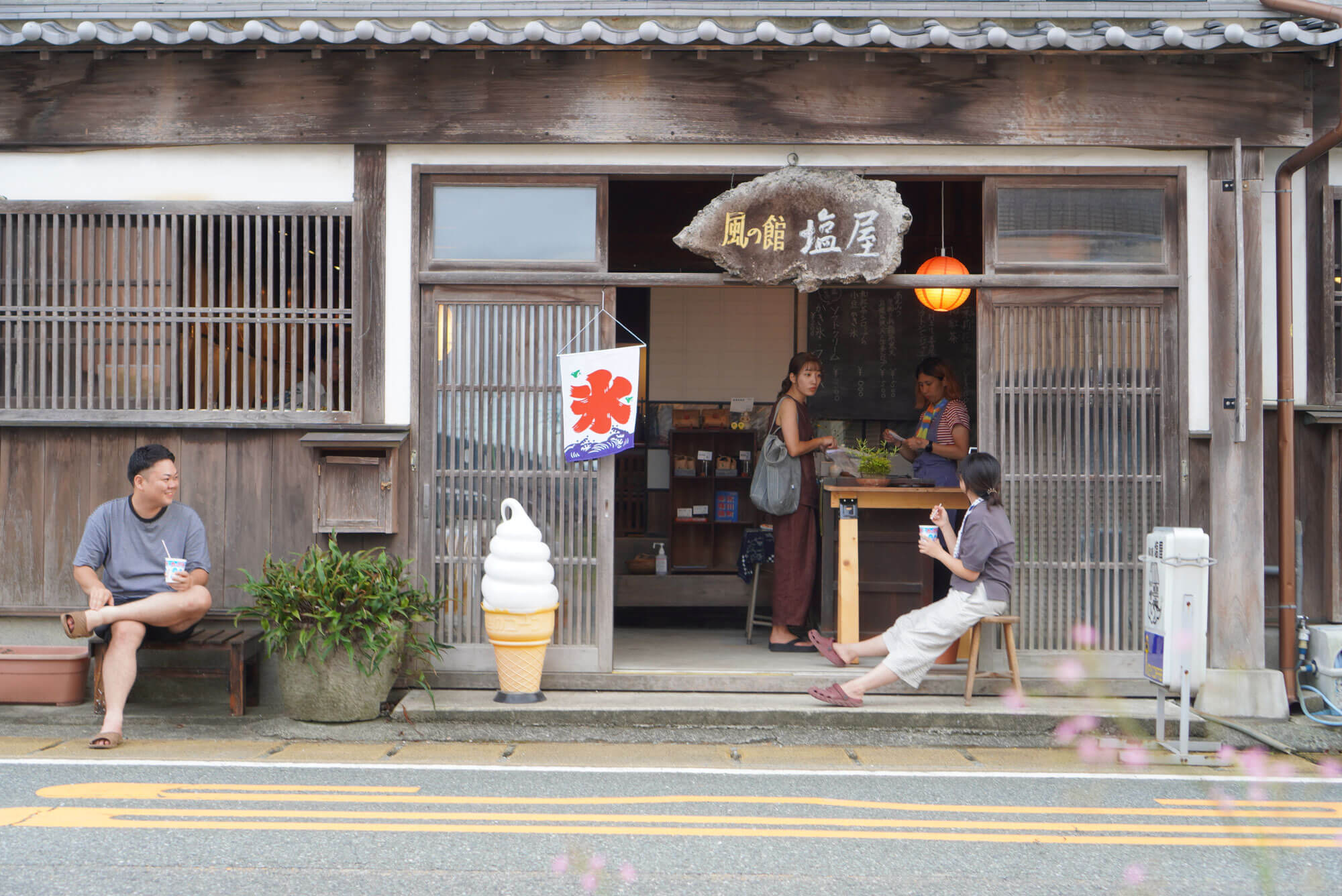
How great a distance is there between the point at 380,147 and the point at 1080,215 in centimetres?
520

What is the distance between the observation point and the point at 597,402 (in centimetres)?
768

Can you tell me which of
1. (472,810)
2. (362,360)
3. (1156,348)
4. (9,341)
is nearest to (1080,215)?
(1156,348)

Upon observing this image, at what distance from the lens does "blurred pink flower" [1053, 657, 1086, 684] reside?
759 centimetres

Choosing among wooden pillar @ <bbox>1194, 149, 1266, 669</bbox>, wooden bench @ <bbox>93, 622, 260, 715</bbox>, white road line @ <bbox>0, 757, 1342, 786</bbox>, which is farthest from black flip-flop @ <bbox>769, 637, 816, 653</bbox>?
wooden bench @ <bbox>93, 622, 260, 715</bbox>

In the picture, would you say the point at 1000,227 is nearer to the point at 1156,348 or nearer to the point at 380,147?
the point at 1156,348

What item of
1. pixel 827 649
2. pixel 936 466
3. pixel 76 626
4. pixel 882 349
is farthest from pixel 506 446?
pixel 882 349

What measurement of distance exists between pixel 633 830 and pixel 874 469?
15.4ft

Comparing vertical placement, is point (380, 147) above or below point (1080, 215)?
above

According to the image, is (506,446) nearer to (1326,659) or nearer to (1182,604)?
(1182,604)

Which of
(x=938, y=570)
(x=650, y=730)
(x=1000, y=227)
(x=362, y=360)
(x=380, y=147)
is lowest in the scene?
(x=650, y=730)

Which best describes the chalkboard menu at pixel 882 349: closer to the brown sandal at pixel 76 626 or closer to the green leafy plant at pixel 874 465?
the green leafy plant at pixel 874 465

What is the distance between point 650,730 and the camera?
23.4 feet

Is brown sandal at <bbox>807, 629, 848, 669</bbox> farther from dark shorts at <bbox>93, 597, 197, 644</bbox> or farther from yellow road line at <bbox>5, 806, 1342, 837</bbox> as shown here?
dark shorts at <bbox>93, 597, 197, 644</bbox>

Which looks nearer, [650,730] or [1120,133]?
[650,730]
